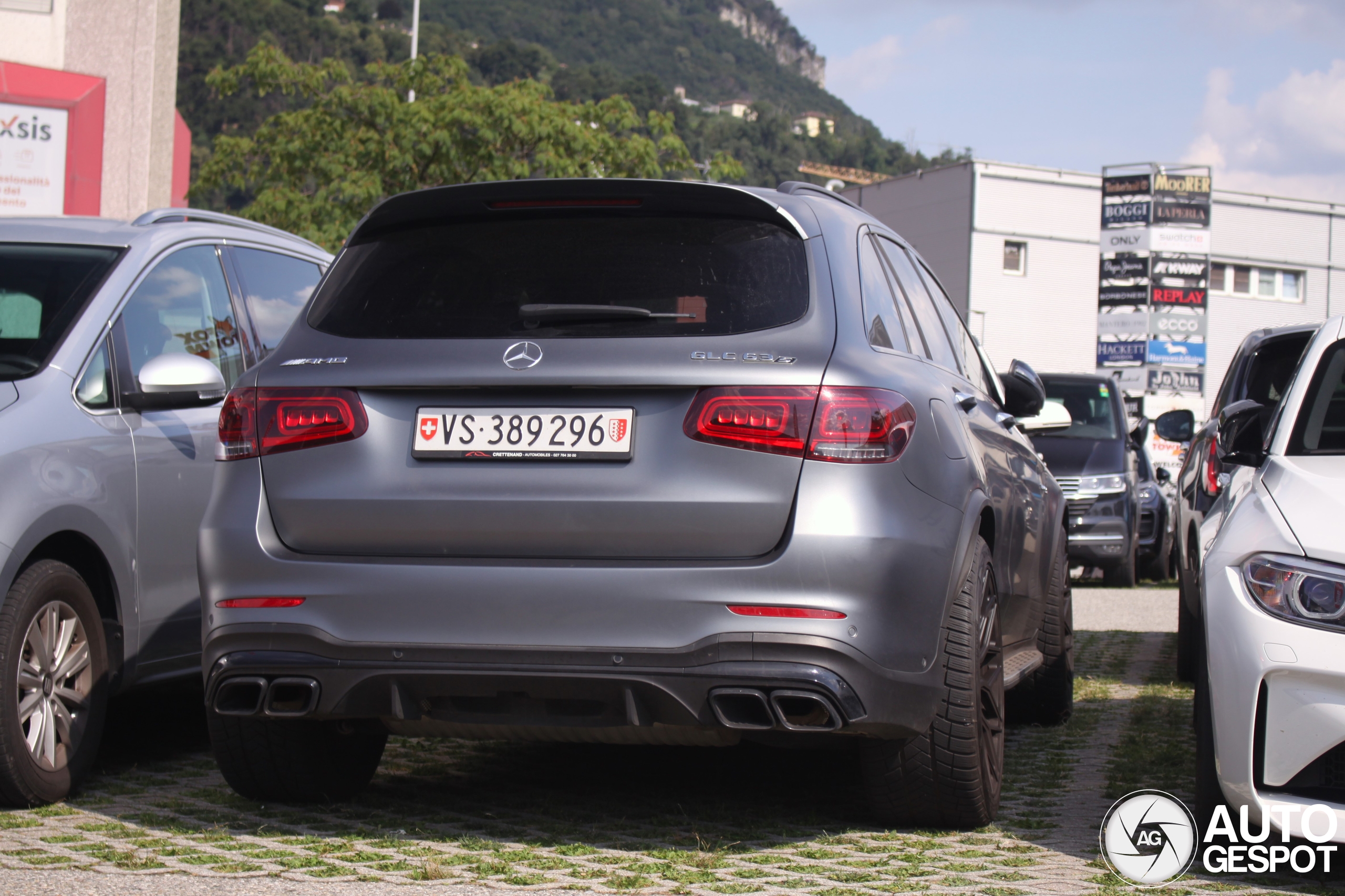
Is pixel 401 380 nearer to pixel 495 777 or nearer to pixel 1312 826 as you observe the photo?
pixel 495 777

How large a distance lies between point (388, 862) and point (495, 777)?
134 centimetres

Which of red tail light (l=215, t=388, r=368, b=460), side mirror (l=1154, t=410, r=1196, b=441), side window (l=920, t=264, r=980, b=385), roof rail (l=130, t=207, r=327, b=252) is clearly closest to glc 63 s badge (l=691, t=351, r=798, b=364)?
red tail light (l=215, t=388, r=368, b=460)

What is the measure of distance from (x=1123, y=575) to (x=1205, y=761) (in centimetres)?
1310

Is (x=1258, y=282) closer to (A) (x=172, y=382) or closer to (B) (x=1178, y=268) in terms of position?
(B) (x=1178, y=268)

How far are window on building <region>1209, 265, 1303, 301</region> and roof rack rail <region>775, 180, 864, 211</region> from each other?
180 feet

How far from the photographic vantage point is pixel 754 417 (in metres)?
3.81

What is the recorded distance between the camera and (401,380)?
399 cm

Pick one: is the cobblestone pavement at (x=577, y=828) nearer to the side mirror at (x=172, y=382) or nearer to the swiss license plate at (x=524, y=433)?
the swiss license plate at (x=524, y=433)

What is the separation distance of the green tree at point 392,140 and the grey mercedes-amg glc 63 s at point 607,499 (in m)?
23.0

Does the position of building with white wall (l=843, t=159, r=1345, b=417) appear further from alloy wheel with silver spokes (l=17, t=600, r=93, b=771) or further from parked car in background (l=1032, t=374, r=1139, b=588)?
alloy wheel with silver spokes (l=17, t=600, r=93, b=771)

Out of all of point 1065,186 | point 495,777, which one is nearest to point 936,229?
point 1065,186

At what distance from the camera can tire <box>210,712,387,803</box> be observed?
15.0ft

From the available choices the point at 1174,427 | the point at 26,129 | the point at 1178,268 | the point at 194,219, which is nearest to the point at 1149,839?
the point at 194,219

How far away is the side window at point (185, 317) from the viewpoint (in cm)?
547
